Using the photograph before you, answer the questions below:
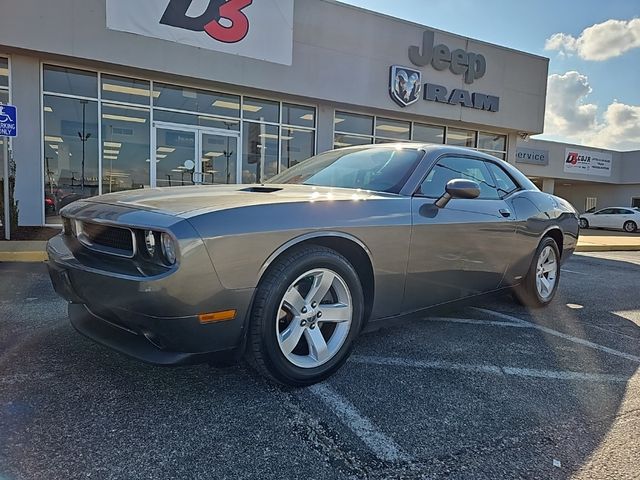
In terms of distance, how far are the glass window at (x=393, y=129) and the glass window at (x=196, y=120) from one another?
178 inches

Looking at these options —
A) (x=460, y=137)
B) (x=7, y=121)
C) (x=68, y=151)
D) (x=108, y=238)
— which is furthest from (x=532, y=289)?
(x=460, y=137)

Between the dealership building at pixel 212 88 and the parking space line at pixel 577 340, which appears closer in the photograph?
the parking space line at pixel 577 340

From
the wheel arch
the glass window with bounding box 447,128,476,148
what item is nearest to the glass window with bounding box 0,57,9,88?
A: the wheel arch

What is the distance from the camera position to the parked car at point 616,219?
76.4ft

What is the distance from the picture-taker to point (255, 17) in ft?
35.4

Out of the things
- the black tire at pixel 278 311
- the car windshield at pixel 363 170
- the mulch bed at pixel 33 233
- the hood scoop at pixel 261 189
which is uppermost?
the car windshield at pixel 363 170

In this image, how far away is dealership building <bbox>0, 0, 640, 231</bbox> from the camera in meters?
9.45

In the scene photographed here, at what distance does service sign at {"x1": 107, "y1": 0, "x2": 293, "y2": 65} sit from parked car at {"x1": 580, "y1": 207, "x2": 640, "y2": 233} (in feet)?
68.4

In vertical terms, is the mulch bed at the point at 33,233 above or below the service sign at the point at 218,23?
below

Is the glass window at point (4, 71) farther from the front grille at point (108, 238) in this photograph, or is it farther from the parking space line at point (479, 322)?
the parking space line at point (479, 322)

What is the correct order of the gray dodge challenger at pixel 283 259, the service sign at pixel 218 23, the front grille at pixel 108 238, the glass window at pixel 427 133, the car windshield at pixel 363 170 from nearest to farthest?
the gray dodge challenger at pixel 283 259
the front grille at pixel 108 238
the car windshield at pixel 363 170
the service sign at pixel 218 23
the glass window at pixel 427 133

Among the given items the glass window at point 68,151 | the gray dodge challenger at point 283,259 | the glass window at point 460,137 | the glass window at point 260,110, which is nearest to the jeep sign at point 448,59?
the glass window at point 460,137

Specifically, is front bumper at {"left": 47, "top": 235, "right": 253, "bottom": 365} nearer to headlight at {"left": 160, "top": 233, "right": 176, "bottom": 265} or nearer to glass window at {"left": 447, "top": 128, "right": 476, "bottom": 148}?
headlight at {"left": 160, "top": 233, "right": 176, "bottom": 265}

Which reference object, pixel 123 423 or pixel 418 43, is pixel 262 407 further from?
pixel 418 43
